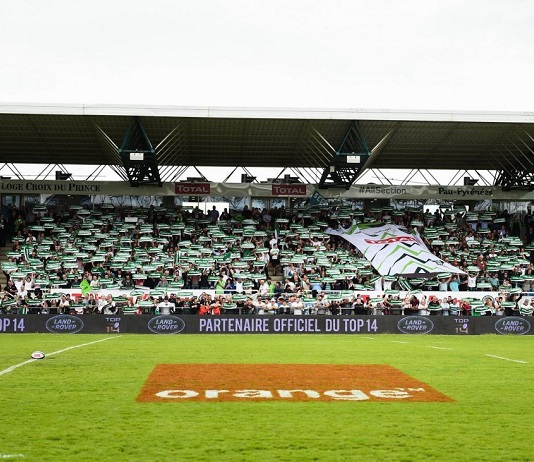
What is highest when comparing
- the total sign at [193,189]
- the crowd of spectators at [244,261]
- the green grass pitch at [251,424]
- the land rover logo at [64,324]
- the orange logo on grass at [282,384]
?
the total sign at [193,189]

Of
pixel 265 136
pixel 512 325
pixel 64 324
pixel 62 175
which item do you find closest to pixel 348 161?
pixel 265 136

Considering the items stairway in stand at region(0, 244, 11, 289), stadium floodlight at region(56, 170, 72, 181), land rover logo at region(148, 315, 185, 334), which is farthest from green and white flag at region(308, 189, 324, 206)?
stairway in stand at region(0, 244, 11, 289)

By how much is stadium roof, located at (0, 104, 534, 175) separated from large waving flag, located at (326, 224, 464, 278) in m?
4.85

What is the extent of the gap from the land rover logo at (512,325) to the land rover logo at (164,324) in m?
14.3

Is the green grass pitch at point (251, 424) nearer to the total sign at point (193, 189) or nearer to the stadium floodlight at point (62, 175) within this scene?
the total sign at point (193, 189)

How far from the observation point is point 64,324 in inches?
1314

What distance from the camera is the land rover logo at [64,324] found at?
109ft

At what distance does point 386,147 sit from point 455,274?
955 centimetres

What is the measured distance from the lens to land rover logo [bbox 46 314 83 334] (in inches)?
1312

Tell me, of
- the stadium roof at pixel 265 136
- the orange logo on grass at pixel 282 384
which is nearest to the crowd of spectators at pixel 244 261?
the stadium roof at pixel 265 136

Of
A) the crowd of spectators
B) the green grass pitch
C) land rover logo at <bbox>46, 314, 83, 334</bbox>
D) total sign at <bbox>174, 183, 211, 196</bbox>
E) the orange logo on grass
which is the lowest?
land rover logo at <bbox>46, 314, 83, 334</bbox>

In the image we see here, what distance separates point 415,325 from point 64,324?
15364 millimetres

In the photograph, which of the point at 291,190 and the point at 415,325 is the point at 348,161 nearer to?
the point at 291,190

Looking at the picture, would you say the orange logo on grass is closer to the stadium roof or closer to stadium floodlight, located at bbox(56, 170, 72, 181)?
the stadium roof
